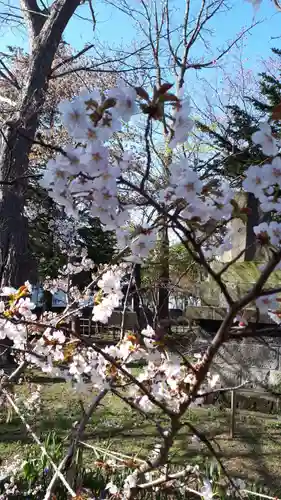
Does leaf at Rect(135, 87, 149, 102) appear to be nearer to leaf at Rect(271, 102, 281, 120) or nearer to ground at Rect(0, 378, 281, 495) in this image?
Result: leaf at Rect(271, 102, 281, 120)

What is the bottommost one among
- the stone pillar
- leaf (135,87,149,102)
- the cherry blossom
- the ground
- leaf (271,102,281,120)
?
the ground

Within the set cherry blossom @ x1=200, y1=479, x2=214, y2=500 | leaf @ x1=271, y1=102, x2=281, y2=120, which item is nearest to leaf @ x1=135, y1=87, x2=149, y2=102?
leaf @ x1=271, y1=102, x2=281, y2=120

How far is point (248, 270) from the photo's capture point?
398 centimetres

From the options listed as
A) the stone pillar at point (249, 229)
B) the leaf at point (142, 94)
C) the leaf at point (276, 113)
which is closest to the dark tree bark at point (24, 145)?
the stone pillar at point (249, 229)

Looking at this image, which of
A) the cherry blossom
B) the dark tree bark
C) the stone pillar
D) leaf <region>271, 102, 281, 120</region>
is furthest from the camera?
the dark tree bark

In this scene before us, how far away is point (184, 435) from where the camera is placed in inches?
146

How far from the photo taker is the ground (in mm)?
3195

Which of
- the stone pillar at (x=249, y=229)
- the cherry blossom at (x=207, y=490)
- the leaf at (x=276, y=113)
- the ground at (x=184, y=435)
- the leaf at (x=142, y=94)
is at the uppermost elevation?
the stone pillar at (x=249, y=229)

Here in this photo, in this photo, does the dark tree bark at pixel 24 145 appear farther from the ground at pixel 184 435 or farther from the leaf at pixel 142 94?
the leaf at pixel 142 94

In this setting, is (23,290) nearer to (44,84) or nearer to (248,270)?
(248,270)

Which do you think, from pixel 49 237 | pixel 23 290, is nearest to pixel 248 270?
pixel 23 290

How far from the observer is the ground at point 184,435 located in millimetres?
3195

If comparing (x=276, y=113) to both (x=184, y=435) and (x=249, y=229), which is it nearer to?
(x=249, y=229)

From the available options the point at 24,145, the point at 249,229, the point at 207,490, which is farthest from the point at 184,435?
the point at 24,145
